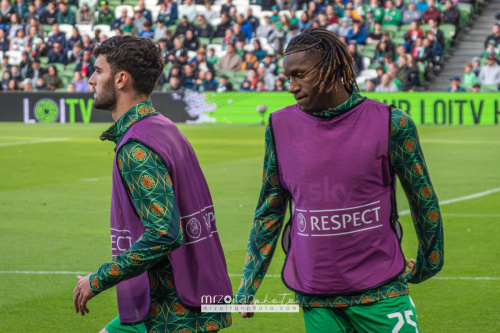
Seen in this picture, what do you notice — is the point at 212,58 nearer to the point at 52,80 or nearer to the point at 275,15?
the point at 275,15

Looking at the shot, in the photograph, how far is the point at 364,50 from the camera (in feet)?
90.2

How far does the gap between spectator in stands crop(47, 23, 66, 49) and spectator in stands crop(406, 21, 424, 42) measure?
12.3m

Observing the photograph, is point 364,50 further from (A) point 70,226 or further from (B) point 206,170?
(A) point 70,226

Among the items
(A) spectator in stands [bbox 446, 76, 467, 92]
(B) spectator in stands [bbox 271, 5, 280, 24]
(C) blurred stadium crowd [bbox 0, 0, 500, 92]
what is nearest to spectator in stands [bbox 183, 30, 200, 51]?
(C) blurred stadium crowd [bbox 0, 0, 500, 92]

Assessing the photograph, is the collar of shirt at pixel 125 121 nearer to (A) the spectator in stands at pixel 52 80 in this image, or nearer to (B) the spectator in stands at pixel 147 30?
(A) the spectator in stands at pixel 52 80

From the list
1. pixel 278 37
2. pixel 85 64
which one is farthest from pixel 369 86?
pixel 85 64

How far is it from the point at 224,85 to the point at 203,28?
15.5 feet

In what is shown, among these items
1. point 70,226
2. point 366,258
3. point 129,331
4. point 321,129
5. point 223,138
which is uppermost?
point 321,129

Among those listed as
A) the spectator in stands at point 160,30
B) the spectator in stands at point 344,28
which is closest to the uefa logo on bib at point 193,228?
the spectator in stands at point 344,28

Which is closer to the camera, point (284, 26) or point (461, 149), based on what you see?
point (461, 149)

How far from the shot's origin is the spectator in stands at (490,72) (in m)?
24.2

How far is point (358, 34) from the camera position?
2747cm

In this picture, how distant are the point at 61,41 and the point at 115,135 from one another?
29.5 m

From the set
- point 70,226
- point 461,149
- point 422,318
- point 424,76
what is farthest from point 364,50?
point 422,318
